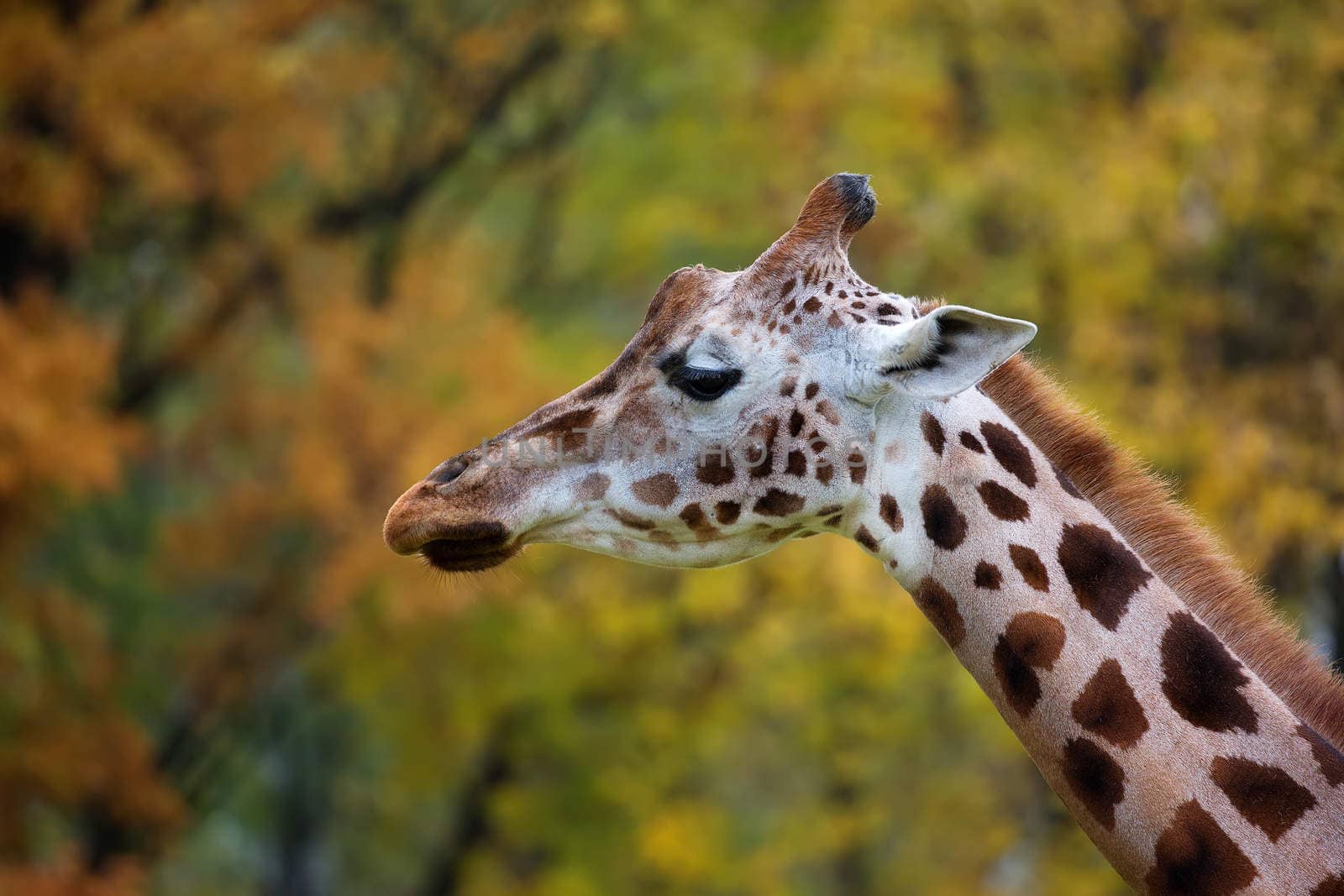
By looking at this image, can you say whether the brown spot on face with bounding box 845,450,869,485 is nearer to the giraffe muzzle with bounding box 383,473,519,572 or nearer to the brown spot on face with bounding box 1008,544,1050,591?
the brown spot on face with bounding box 1008,544,1050,591

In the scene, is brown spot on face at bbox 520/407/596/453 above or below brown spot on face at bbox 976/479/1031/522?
above

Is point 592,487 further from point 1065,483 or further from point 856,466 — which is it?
point 1065,483

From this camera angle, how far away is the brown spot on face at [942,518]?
376 cm

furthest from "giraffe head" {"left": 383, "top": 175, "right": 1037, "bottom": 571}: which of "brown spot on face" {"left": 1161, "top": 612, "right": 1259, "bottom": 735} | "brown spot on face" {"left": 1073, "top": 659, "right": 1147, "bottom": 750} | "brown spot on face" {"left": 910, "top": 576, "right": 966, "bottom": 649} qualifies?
"brown spot on face" {"left": 1161, "top": 612, "right": 1259, "bottom": 735}

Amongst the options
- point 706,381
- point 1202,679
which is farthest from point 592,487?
point 1202,679

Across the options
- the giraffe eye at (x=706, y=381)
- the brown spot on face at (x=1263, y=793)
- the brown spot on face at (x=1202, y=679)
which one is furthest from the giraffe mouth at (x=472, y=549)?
the brown spot on face at (x=1263, y=793)

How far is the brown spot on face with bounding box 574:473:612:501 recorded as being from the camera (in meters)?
3.97

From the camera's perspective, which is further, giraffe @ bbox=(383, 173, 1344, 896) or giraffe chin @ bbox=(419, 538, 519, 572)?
giraffe chin @ bbox=(419, 538, 519, 572)

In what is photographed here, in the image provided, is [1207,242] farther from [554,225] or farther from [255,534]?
[255,534]

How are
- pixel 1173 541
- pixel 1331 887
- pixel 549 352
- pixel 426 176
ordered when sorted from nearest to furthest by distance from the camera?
pixel 1331 887 < pixel 1173 541 < pixel 549 352 < pixel 426 176

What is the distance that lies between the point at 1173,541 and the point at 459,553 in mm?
1928

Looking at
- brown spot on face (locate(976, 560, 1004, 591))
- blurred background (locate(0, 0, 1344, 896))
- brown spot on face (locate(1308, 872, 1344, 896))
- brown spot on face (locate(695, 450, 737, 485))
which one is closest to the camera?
brown spot on face (locate(1308, 872, 1344, 896))

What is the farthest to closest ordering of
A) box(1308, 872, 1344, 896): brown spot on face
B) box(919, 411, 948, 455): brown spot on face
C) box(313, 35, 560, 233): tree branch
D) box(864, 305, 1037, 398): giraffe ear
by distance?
box(313, 35, 560, 233): tree branch
box(919, 411, 948, 455): brown spot on face
box(864, 305, 1037, 398): giraffe ear
box(1308, 872, 1344, 896): brown spot on face

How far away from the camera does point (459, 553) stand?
389 centimetres
